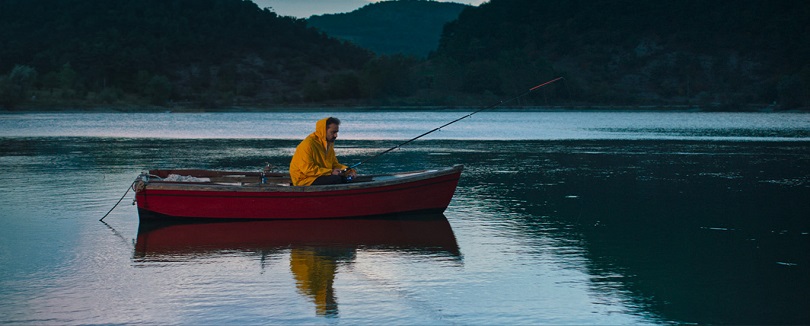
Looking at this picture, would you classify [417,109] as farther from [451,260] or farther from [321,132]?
[451,260]

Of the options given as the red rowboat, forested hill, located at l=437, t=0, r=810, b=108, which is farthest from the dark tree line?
the red rowboat

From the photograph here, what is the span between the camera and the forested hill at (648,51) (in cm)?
11844

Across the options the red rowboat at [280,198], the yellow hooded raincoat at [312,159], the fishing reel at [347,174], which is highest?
the yellow hooded raincoat at [312,159]

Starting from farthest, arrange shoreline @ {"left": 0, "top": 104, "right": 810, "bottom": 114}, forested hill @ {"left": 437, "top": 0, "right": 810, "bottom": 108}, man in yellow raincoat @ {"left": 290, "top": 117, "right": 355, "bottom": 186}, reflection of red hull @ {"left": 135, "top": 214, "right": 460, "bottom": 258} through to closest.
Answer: forested hill @ {"left": 437, "top": 0, "right": 810, "bottom": 108}
shoreline @ {"left": 0, "top": 104, "right": 810, "bottom": 114}
man in yellow raincoat @ {"left": 290, "top": 117, "right": 355, "bottom": 186}
reflection of red hull @ {"left": 135, "top": 214, "right": 460, "bottom": 258}

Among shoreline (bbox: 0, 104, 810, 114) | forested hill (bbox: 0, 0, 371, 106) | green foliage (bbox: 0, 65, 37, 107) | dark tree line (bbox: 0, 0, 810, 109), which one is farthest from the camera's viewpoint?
dark tree line (bbox: 0, 0, 810, 109)

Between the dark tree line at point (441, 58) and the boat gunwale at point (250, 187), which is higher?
the dark tree line at point (441, 58)

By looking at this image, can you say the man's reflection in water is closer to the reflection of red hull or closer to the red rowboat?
the reflection of red hull

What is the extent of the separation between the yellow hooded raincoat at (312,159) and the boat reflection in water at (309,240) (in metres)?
0.59

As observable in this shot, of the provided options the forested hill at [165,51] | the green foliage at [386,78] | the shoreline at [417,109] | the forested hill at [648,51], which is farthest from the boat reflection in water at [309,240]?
the green foliage at [386,78]

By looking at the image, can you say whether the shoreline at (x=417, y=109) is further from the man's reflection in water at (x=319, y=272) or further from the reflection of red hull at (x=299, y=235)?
the man's reflection in water at (x=319, y=272)

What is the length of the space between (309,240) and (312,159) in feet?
5.07

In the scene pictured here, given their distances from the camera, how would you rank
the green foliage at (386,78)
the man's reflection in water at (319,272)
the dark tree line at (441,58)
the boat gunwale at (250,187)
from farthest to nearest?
the green foliage at (386,78) → the dark tree line at (441,58) → the boat gunwale at (250,187) → the man's reflection in water at (319,272)

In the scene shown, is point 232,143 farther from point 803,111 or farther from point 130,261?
point 803,111

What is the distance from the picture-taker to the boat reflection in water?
9578 mm
